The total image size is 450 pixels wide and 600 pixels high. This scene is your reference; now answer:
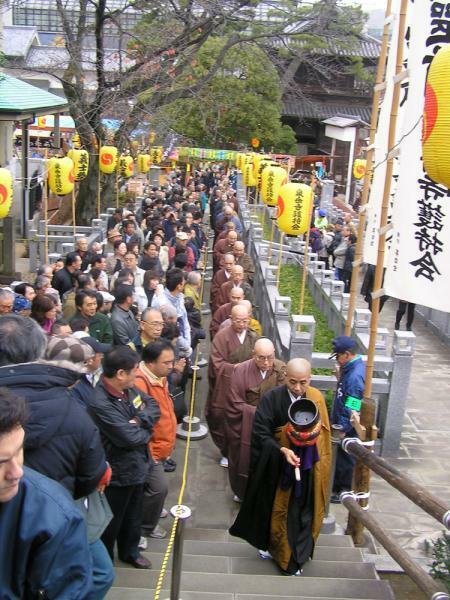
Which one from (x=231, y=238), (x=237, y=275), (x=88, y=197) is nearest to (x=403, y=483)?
Result: (x=237, y=275)

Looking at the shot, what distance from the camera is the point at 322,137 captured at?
1446 inches

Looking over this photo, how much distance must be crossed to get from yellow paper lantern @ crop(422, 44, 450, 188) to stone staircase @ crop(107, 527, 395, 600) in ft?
8.41

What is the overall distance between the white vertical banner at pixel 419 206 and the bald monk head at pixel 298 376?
889 mm

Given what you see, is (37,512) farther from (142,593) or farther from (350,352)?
(350,352)

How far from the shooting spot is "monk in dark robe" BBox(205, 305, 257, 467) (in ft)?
22.0

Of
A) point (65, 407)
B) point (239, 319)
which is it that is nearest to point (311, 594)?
point (65, 407)

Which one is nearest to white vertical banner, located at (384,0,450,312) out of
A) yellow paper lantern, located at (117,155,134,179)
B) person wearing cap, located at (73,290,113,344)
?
person wearing cap, located at (73,290,113,344)

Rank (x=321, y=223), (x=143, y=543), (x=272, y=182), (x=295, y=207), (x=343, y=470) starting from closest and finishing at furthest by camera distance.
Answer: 1. (x=143, y=543)
2. (x=343, y=470)
3. (x=295, y=207)
4. (x=272, y=182)
5. (x=321, y=223)

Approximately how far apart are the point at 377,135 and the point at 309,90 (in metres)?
32.6

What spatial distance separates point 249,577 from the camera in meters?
4.36

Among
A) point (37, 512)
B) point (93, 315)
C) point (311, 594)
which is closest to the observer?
point (37, 512)

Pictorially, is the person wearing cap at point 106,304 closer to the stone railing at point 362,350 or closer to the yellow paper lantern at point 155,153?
the stone railing at point 362,350

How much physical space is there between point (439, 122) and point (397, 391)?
4647 mm

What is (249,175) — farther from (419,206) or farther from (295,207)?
(419,206)
